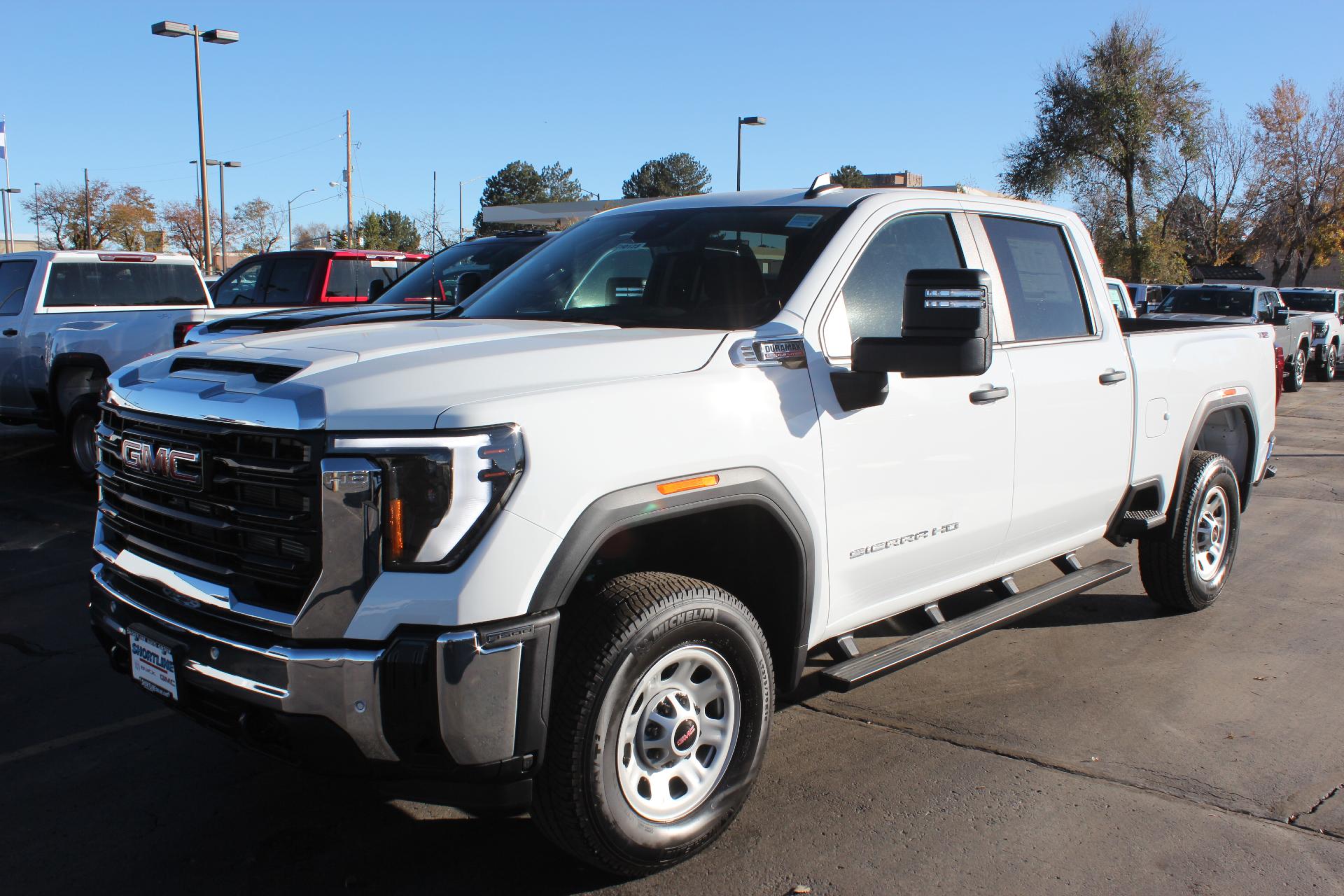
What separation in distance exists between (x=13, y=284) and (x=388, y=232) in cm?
5354

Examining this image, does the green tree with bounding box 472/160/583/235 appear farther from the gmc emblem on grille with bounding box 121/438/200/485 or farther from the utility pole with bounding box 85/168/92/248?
the gmc emblem on grille with bounding box 121/438/200/485

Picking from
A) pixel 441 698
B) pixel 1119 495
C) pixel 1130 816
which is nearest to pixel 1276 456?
pixel 1119 495

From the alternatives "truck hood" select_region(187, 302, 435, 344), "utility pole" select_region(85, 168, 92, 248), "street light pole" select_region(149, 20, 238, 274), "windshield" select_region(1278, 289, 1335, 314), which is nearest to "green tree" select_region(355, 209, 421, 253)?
"utility pole" select_region(85, 168, 92, 248)

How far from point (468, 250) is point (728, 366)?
749 centimetres

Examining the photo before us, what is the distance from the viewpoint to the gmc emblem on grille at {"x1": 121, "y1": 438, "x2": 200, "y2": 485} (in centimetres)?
301

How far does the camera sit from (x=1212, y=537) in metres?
6.14

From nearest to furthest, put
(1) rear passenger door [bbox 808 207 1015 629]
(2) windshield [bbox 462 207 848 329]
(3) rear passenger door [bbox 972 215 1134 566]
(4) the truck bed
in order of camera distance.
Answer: (1) rear passenger door [bbox 808 207 1015 629], (2) windshield [bbox 462 207 848 329], (3) rear passenger door [bbox 972 215 1134 566], (4) the truck bed

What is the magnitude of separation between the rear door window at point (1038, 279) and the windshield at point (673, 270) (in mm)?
1025

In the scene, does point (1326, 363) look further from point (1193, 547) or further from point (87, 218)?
point (87, 218)

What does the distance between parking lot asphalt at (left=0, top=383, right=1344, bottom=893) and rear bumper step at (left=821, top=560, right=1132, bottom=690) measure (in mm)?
422

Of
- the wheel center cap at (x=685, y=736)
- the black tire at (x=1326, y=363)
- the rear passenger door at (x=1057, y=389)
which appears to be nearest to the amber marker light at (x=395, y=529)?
the wheel center cap at (x=685, y=736)

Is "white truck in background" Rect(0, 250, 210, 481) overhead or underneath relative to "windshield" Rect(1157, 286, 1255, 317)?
underneath

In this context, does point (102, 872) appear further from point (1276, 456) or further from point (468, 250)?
point (1276, 456)

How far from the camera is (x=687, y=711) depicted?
3.32 meters
